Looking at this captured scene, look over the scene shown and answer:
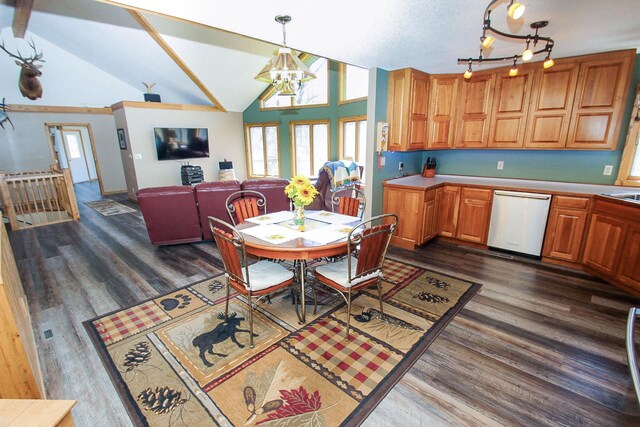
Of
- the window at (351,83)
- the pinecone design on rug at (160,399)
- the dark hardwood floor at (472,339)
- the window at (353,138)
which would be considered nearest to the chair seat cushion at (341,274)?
the dark hardwood floor at (472,339)

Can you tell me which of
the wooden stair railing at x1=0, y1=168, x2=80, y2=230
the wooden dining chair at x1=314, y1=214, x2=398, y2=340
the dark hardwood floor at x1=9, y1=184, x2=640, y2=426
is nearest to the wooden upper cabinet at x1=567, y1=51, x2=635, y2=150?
the dark hardwood floor at x1=9, y1=184, x2=640, y2=426

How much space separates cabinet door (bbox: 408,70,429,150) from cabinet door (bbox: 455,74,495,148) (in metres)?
0.48

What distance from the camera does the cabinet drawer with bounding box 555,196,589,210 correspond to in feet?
10.9

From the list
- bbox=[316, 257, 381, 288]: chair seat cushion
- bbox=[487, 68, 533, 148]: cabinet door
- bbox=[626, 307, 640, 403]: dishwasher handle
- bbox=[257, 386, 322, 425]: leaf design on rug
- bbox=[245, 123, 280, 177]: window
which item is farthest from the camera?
bbox=[245, 123, 280, 177]: window

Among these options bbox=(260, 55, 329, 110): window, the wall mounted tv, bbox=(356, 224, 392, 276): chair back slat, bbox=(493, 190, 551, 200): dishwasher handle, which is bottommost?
bbox=(356, 224, 392, 276): chair back slat

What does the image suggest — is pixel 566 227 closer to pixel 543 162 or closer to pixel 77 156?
pixel 543 162

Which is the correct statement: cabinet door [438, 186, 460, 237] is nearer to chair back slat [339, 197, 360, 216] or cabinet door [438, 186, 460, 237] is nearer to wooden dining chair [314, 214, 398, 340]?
chair back slat [339, 197, 360, 216]

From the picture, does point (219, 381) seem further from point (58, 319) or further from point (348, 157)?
point (348, 157)

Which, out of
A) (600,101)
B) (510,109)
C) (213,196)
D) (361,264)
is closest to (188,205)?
(213,196)

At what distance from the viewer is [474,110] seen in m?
4.12

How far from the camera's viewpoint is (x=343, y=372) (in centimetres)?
200

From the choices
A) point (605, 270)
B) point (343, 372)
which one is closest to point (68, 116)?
point (343, 372)

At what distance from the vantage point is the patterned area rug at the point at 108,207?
21.2 ft

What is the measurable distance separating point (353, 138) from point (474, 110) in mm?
2889
